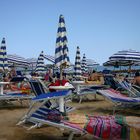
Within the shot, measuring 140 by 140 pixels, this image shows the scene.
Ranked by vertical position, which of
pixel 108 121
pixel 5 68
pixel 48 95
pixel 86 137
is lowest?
pixel 86 137

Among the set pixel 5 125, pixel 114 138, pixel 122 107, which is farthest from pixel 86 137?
pixel 122 107

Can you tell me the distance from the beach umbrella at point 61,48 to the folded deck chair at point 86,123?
1.49 meters

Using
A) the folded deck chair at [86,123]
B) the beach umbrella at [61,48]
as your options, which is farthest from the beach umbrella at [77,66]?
the folded deck chair at [86,123]

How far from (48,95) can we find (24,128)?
1.31 meters

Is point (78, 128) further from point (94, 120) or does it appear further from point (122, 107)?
point (122, 107)

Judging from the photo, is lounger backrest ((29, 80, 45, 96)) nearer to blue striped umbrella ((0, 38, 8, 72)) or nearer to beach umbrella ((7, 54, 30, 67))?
blue striped umbrella ((0, 38, 8, 72))

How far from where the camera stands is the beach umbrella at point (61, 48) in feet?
20.4

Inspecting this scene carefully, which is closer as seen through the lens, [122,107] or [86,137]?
[86,137]

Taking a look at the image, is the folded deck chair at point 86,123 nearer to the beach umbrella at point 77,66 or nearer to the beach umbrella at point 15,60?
the beach umbrella at point 77,66

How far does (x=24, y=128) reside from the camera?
223 inches

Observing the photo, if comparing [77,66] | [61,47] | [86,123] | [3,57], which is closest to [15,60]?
[77,66]

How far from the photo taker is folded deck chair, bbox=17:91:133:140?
4262mm

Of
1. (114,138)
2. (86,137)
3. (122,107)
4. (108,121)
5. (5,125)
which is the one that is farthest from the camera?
(122,107)

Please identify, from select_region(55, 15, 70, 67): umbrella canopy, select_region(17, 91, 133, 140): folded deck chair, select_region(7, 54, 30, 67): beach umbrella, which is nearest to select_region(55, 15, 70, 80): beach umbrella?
select_region(55, 15, 70, 67): umbrella canopy
